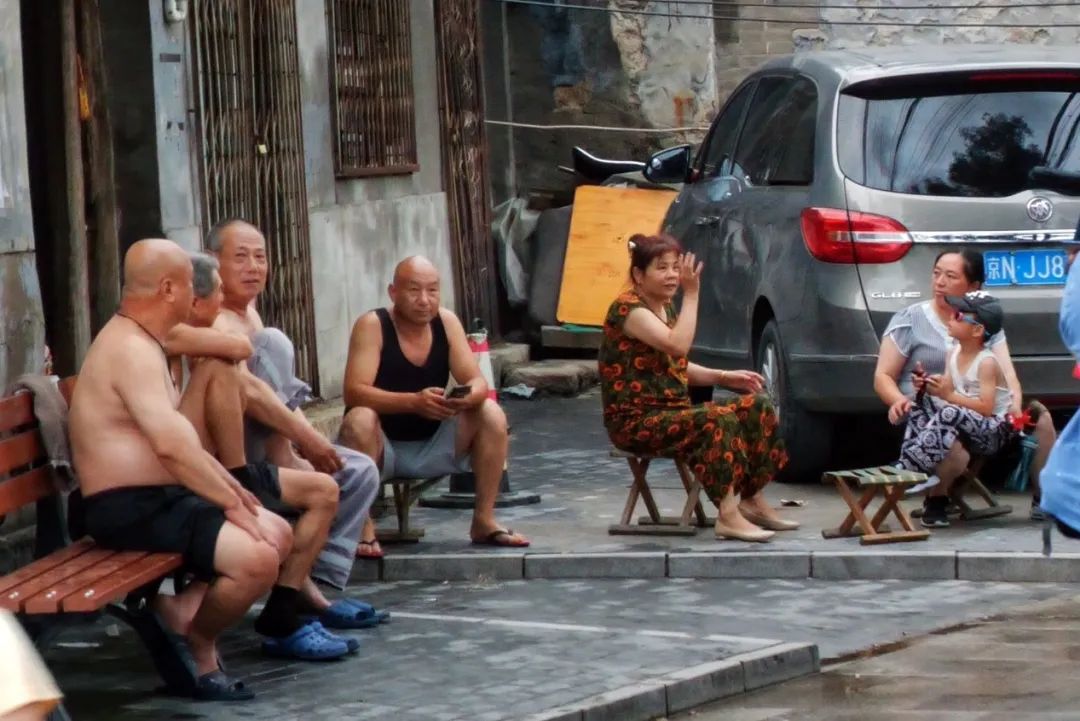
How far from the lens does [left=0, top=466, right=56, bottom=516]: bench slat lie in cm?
654

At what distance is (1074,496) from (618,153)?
12336mm

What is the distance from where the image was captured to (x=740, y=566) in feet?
28.4

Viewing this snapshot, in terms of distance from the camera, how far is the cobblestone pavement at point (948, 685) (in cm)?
624

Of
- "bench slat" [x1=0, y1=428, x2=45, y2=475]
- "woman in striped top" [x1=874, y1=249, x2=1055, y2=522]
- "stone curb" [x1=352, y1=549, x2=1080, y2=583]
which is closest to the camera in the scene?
"bench slat" [x1=0, y1=428, x2=45, y2=475]

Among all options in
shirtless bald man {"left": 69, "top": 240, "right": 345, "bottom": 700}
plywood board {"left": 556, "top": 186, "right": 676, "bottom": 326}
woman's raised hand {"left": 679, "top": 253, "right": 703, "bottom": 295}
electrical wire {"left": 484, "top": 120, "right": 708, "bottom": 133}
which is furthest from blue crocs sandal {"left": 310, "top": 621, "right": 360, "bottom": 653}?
electrical wire {"left": 484, "top": 120, "right": 708, "bottom": 133}

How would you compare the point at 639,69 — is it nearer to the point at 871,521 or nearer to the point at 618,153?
the point at 618,153

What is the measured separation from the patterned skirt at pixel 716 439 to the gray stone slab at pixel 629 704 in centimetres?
261

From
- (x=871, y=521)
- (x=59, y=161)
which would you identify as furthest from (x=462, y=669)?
(x=59, y=161)

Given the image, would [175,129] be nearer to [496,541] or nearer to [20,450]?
[496,541]

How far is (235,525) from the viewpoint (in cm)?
653

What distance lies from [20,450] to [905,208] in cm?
454

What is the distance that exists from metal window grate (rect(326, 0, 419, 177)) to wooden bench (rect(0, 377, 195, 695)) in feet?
21.3

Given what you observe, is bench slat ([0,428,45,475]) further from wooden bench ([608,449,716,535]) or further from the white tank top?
the white tank top

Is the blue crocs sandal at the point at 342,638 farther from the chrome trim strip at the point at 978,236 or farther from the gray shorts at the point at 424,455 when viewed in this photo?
the chrome trim strip at the point at 978,236
